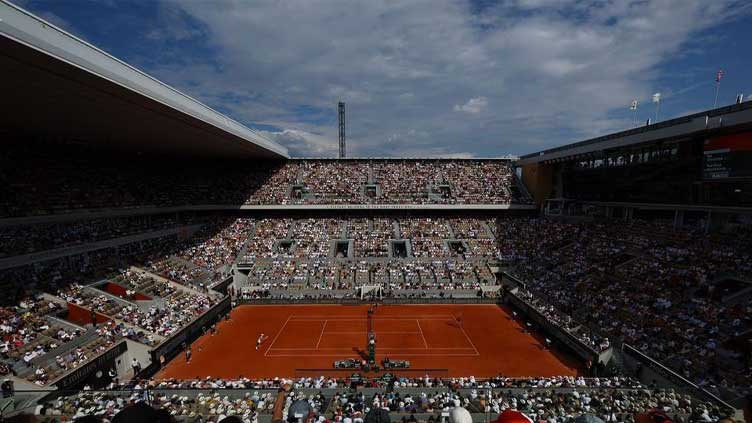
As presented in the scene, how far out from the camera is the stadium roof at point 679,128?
20.2 metres

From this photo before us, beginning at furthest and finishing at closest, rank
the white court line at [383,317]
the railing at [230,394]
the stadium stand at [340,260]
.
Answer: the white court line at [383,317] < the stadium stand at [340,260] < the railing at [230,394]

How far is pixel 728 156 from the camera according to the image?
886 inches

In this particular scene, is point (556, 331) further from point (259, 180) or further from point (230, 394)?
point (259, 180)

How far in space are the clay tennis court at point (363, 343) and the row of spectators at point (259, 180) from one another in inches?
647

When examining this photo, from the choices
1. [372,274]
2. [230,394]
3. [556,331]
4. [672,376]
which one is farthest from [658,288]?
[230,394]

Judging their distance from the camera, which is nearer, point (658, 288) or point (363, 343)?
point (658, 288)

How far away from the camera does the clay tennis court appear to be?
19.7 m

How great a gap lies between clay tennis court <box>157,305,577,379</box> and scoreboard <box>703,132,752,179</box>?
16486 millimetres

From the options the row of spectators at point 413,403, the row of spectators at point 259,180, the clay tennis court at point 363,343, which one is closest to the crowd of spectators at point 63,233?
the row of spectators at point 259,180

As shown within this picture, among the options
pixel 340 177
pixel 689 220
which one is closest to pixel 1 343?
pixel 340 177

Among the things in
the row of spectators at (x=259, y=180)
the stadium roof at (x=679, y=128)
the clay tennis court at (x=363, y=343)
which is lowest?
the clay tennis court at (x=363, y=343)

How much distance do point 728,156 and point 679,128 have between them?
10.5 ft

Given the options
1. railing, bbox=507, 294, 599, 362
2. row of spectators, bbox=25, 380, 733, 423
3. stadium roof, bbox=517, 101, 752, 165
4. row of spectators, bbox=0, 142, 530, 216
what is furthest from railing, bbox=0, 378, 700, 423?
row of spectators, bbox=0, 142, 530, 216

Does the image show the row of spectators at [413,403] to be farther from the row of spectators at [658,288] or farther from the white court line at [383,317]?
the white court line at [383,317]
